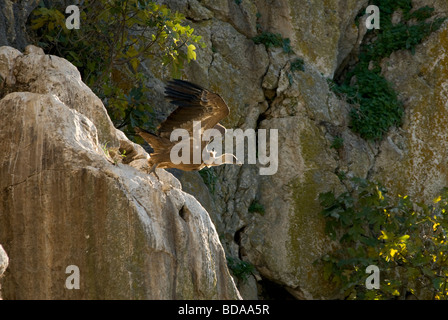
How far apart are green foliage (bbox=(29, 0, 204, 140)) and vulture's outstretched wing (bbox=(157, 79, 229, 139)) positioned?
2788 mm

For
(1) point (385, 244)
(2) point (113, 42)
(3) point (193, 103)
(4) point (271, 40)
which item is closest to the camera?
(3) point (193, 103)

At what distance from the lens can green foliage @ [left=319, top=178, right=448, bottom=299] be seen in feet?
38.1

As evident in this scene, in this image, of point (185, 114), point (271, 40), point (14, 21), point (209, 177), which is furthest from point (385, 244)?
point (14, 21)

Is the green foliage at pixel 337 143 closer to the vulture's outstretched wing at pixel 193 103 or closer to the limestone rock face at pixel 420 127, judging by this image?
the limestone rock face at pixel 420 127

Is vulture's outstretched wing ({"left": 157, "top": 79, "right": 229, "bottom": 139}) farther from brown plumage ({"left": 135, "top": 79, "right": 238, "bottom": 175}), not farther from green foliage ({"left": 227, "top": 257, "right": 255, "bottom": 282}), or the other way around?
green foliage ({"left": 227, "top": 257, "right": 255, "bottom": 282})

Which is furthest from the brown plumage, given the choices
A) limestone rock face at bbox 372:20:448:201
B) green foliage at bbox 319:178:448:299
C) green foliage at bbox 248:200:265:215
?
limestone rock face at bbox 372:20:448:201

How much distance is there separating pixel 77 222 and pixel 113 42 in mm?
5221

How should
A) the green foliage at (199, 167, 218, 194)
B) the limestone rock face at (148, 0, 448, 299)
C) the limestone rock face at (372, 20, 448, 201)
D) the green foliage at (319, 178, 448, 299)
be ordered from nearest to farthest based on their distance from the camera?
the green foliage at (319, 178, 448, 299) → the green foliage at (199, 167, 218, 194) → the limestone rock face at (148, 0, 448, 299) → the limestone rock face at (372, 20, 448, 201)

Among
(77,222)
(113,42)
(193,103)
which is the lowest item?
(77,222)

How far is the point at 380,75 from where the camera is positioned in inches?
557

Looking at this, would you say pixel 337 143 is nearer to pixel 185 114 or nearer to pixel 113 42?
pixel 113 42

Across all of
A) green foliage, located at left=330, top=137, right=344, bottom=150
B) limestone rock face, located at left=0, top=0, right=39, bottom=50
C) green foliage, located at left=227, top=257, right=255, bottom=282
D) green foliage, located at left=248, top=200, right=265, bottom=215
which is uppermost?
limestone rock face, located at left=0, top=0, right=39, bottom=50

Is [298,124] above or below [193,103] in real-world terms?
above

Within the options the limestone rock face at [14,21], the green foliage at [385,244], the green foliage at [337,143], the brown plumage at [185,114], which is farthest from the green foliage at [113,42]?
the green foliage at [385,244]
